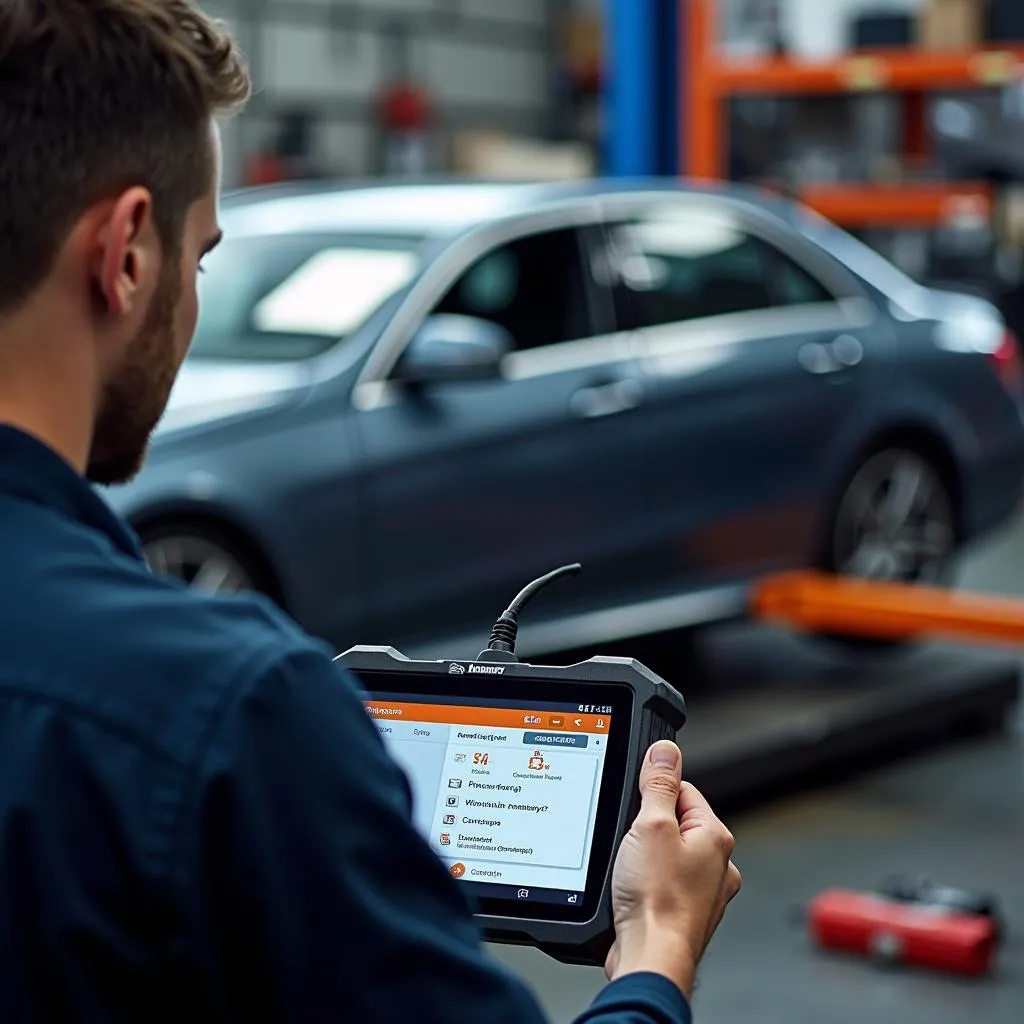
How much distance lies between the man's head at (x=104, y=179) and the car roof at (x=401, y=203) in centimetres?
407

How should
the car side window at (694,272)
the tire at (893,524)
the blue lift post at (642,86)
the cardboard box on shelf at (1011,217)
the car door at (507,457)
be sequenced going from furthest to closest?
the cardboard box on shelf at (1011,217) < the blue lift post at (642,86) < the tire at (893,524) < the car side window at (694,272) < the car door at (507,457)

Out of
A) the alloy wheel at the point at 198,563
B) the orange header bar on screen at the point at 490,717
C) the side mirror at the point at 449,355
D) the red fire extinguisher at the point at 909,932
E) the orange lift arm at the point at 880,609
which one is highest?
the orange header bar on screen at the point at 490,717

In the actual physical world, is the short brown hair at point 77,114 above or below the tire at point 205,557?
above

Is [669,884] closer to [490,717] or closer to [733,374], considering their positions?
[490,717]

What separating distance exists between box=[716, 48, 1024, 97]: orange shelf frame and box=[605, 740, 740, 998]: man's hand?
6.84 metres

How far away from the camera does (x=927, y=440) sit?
6.34 meters

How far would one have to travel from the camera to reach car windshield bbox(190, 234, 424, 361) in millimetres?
5062

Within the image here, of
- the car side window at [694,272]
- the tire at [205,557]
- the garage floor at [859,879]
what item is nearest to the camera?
the garage floor at [859,879]

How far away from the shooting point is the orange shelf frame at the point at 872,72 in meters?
7.93

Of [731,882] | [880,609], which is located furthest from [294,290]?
[731,882]

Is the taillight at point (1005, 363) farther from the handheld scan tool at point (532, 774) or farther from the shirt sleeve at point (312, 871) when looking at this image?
the shirt sleeve at point (312, 871)

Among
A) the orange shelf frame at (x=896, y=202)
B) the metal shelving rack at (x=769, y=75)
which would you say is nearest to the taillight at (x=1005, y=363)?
the metal shelving rack at (x=769, y=75)

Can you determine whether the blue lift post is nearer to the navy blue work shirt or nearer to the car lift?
the car lift

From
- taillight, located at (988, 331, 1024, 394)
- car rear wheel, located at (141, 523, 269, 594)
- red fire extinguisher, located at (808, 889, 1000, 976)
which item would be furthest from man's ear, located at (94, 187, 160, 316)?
taillight, located at (988, 331, 1024, 394)
